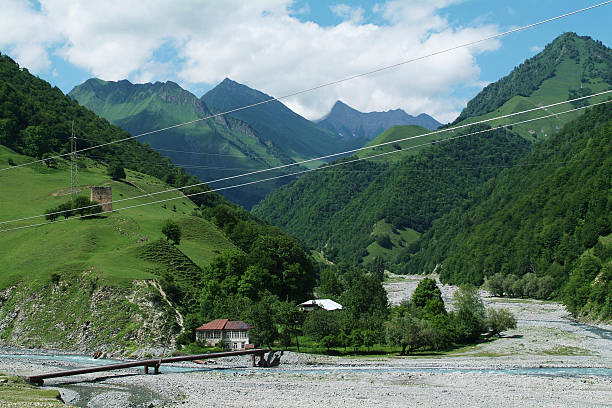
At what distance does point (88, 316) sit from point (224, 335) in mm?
17984

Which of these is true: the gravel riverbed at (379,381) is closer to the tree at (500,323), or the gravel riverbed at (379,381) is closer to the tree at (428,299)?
the tree at (500,323)

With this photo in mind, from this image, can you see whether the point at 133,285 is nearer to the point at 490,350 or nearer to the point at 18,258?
the point at 18,258

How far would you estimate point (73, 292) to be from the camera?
258 feet

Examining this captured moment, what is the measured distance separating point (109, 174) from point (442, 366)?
10945 cm

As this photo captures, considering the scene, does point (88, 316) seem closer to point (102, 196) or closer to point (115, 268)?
point (115, 268)

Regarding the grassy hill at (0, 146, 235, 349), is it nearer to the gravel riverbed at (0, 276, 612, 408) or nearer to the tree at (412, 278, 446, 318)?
the gravel riverbed at (0, 276, 612, 408)

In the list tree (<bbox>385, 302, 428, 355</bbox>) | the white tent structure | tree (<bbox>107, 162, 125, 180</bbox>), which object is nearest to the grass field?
tree (<bbox>107, 162, 125, 180</bbox>)

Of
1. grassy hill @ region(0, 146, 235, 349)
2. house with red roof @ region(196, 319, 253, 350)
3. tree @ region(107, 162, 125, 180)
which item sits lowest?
house with red roof @ region(196, 319, 253, 350)

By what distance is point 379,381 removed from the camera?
167 feet

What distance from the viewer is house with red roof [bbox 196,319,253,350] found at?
74.2 meters

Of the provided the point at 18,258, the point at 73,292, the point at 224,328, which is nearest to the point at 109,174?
the point at 18,258

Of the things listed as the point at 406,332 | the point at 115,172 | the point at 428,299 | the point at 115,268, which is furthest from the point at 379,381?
the point at 115,172

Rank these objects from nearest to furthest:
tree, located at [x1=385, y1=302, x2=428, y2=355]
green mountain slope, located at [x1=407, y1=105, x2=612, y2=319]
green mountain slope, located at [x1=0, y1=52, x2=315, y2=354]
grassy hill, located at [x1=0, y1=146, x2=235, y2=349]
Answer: tree, located at [x1=385, y1=302, x2=428, y2=355]
grassy hill, located at [x1=0, y1=146, x2=235, y2=349]
green mountain slope, located at [x1=0, y1=52, x2=315, y2=354]
green mountain slope, located at [x1=407, y1=105, x2=612, y2=319]

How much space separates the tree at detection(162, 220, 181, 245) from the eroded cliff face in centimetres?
2165
